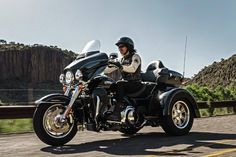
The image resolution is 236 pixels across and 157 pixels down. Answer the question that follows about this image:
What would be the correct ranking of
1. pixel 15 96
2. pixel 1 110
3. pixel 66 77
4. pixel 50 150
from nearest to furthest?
pixel 50 150
pixel 66 77
pixel 1 110
pixel 15 96

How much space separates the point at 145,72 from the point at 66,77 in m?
2.12

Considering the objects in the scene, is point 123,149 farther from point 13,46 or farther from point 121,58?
point 13,46

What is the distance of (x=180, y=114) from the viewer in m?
9.20

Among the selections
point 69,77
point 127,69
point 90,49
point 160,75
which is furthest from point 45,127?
point 160,75

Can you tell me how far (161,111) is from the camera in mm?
8844

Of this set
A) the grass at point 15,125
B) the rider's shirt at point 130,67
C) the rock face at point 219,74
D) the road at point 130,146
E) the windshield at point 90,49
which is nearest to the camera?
the road at point 130,146

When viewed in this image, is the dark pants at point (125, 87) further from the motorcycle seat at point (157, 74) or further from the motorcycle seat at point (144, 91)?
the motorcycle seat at point (157, 74)

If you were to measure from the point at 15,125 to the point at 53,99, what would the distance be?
432 cm

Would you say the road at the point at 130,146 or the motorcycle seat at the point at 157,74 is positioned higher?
the motorcycle seat at the point at 157,74

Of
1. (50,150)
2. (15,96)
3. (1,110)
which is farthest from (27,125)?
(15,96)

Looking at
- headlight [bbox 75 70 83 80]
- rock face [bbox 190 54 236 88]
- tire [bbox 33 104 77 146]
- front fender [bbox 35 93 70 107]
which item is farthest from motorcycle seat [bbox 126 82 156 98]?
rock face [bbox 190 54 236 88]

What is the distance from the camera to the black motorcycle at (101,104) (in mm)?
7449

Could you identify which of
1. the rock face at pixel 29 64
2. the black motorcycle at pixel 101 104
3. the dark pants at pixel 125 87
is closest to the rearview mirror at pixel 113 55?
the black motorcycle at pixel 101 104

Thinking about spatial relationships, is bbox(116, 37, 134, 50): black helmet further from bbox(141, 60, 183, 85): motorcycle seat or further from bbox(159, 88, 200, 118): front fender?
bbox(159, 88, 200, 118): front fender
